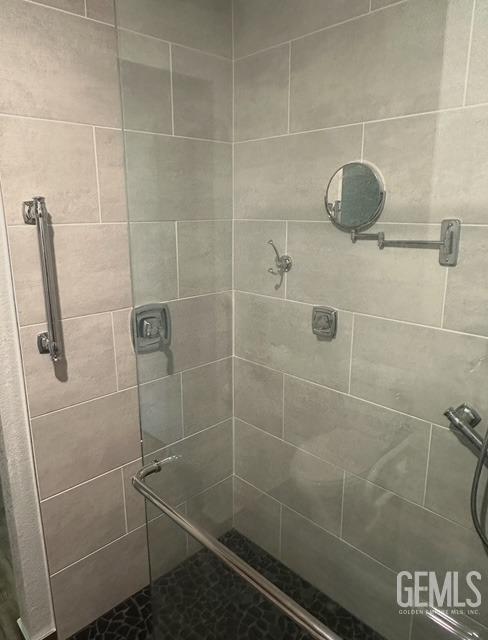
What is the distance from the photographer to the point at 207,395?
67.9 inches

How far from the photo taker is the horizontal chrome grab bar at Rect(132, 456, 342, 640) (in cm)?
99

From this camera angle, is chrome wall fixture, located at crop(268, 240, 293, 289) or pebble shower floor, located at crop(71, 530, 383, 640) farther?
chrome wall fixture, located at crop(268, 240, 293, 289)

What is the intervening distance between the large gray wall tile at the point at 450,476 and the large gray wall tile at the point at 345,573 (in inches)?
14.2

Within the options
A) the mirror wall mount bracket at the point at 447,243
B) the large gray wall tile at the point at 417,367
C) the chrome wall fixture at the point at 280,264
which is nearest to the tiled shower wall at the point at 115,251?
the chrome wall fixture at the point at 280,264

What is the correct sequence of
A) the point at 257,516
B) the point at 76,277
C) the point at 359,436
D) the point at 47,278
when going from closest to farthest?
1. the point at 47,278
2. the point at 76,277
3. the point at 359,436
4. the point at 257,516

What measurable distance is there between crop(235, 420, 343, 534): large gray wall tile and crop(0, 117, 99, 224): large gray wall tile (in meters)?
1.06

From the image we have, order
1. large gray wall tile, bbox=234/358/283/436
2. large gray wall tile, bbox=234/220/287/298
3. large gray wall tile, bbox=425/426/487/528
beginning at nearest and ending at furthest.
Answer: large gray wall tile, bbox=425/426/487/528, large gray wall tile, bbox=234/220/287/298, large gray wall tile, bbox=234/358/283/436

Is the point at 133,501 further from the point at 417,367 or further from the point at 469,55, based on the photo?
the point at 469,55

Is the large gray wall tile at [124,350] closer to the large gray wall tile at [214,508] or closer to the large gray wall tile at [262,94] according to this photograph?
the large gray wall tile at [214,508]

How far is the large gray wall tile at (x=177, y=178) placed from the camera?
1.39 metres

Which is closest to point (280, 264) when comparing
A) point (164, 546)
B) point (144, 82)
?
point (144, 82)

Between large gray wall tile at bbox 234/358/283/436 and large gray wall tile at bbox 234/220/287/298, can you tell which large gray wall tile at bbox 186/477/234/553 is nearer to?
large gray wall tile at bbox 234/358/283/436

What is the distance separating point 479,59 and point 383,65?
0.83 feet

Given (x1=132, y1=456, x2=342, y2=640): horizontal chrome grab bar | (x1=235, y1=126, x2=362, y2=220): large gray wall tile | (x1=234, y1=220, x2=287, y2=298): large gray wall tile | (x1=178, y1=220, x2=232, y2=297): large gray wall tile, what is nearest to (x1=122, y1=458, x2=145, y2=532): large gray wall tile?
(x1=132, y1=456, x2=342, y2=640): horizontal chrome grab bar
